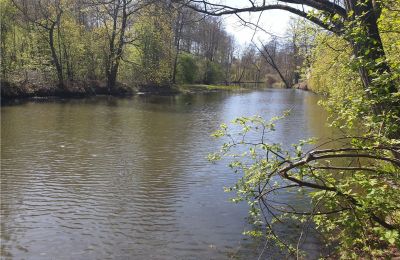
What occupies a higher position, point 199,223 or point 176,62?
point 176,62

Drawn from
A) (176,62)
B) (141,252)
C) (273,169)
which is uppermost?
(176,62)

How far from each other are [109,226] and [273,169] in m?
4.41

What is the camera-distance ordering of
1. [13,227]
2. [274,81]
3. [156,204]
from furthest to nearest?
1. [274,81]
2. [156,204]
3. [13,227]

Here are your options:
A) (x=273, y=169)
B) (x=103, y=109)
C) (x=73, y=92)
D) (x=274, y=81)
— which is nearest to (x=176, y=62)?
(x=73, y=92)

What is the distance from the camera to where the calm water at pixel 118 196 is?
6.84 meters

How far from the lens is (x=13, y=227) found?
754 centimetres

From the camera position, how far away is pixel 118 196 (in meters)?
9.42

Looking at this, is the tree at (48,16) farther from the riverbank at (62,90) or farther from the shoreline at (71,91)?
the shoreline at (71,91)

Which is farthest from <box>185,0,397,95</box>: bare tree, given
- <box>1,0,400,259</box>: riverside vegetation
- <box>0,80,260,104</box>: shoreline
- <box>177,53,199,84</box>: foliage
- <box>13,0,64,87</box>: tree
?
<box>177,53,199,84</box>: foliage

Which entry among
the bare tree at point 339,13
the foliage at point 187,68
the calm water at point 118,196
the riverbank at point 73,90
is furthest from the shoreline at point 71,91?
the bare tree at point 339,13

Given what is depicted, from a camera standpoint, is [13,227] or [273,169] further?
[13,227]

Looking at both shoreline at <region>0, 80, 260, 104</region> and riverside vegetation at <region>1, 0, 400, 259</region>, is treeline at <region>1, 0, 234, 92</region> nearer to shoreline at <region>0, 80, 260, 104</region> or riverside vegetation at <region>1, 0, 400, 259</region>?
riverside vegetation at <region>1, 0, 400, 259</region>

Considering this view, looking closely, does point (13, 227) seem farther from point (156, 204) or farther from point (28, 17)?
point (28, 17)

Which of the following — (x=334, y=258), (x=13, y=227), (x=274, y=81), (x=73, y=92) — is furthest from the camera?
(x=274, y=81)
